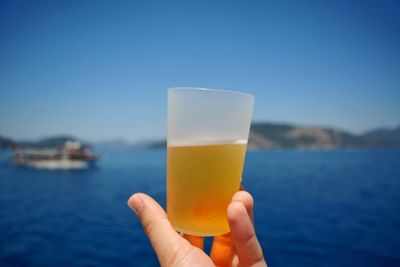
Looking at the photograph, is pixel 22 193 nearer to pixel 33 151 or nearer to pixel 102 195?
pixel 102 195

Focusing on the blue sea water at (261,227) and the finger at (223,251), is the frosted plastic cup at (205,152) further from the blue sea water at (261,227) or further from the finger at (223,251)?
the blue sea water at (261,227)

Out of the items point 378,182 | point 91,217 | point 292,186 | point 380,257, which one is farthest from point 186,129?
point 378,182

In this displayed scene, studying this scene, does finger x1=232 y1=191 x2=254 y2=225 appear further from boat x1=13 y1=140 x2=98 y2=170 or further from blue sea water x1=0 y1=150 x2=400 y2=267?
boat x1=13 y1=140 x2=98 y2=170

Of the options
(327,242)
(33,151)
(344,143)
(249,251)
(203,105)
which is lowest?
(344,143)

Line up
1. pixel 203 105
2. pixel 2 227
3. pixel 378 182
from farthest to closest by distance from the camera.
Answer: pixel 378 182
pixel 2 227
pixel 203 105

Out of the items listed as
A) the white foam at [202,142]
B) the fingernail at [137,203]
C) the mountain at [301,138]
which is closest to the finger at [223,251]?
the fingernail at [137,203]

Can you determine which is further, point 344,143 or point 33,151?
point 344,143
